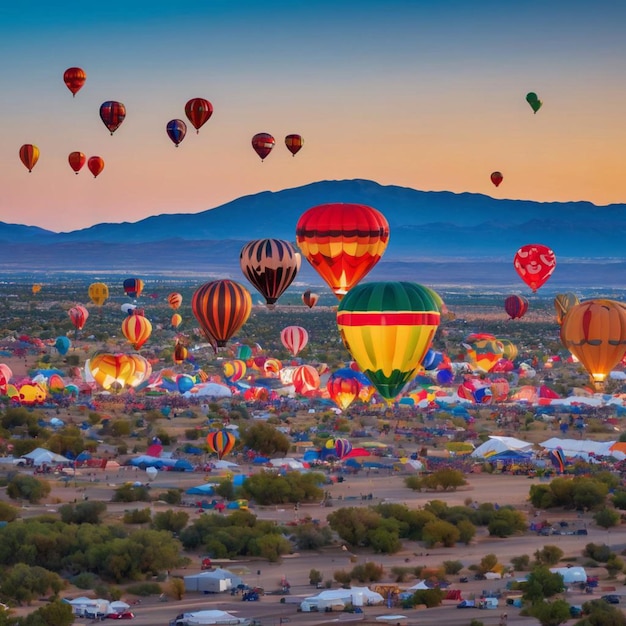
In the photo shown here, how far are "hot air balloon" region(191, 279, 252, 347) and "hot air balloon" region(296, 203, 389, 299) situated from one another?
5.43 meters

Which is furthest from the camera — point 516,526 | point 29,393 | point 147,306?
point 147,306

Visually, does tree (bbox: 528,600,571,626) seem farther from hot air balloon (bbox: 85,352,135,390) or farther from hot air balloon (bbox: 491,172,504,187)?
hot air balloon (bbox: 491,172,504,187)

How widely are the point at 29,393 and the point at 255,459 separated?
13237 mm

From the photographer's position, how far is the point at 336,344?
7462 cm

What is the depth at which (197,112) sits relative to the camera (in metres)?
43.5

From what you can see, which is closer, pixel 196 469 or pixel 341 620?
pixel 341 620

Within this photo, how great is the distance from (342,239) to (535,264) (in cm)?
2480

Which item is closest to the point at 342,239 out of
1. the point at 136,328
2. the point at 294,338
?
the point at 294,338

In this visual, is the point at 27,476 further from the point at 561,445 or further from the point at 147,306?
the point at 147,306

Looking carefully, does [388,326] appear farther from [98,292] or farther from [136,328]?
[98,292]

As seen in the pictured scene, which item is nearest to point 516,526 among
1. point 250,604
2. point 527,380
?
point 250,604

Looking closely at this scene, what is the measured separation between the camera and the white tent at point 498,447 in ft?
113

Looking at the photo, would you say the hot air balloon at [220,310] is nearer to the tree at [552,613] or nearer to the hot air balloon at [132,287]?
the tree at [552,613]

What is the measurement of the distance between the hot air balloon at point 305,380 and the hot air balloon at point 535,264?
11.3m
